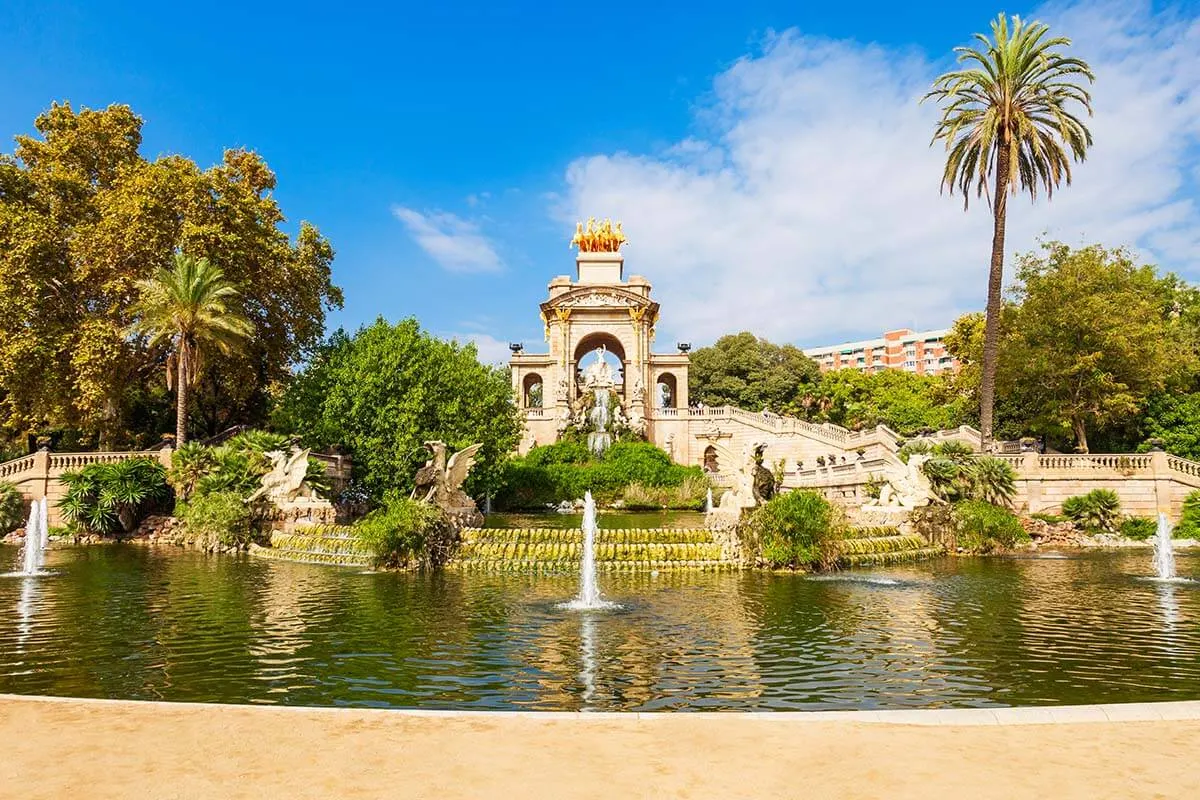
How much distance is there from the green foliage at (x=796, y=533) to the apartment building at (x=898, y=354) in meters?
97.3

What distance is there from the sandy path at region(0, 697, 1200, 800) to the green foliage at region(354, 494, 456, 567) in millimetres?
12089

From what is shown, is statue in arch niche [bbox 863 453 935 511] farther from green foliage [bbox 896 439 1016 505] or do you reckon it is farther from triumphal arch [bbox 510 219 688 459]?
triumphal arch [bbox 510 219 688 459]

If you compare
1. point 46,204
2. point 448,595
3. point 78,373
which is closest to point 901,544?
point 448,595

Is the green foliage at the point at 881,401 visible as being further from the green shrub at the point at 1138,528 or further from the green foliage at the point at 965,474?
the green foliage at the point at 965,474

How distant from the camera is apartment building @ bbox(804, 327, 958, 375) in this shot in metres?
118

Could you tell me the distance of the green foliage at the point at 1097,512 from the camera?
26219 mm

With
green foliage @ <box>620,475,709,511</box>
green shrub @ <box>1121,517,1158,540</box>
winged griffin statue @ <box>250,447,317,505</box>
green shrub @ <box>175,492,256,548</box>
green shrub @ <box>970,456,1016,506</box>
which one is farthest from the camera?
green foliage @ <box>620,475,709,511</box>

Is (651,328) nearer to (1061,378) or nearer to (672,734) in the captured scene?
(1061,378)

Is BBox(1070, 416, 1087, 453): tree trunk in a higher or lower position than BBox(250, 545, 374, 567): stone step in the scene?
higher

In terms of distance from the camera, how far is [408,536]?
1883cm

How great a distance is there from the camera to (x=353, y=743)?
5801 millimetres

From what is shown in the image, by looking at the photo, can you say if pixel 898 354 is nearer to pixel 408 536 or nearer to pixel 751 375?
pixel 751 375

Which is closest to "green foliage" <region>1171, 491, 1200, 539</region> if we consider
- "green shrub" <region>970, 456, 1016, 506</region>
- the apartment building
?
"green shrub" <region>970, 456, 1016, 506</region>

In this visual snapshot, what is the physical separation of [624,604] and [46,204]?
30648mm
